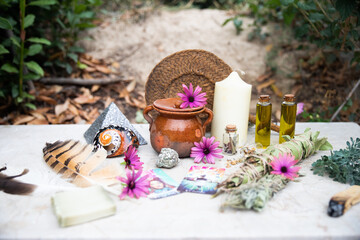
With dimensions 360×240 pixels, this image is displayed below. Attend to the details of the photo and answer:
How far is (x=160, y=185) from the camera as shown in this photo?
1064 millimetres

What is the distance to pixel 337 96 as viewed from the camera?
253 cm

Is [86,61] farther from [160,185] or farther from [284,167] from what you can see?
[284,167]

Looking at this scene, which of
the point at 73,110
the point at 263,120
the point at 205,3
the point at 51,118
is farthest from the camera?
the point at 205,3

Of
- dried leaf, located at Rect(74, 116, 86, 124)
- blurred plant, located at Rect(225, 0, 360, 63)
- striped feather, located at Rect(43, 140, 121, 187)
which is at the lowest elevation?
dried leaf, located at Rect(74, 116, 86, 124)

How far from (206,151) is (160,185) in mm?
250

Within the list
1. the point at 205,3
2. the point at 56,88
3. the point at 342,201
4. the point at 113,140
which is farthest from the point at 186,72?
the point at 205,3

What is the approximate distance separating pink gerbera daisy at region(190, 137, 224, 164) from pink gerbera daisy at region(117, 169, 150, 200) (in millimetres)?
271

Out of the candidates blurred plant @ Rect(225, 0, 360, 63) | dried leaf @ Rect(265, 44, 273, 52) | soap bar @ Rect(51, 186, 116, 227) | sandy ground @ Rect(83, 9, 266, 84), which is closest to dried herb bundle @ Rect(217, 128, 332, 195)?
soap bar @ Rect(51, 186, 116, 227)

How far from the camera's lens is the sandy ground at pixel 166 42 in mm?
2730

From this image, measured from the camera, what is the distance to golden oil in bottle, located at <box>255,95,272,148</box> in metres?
1.32

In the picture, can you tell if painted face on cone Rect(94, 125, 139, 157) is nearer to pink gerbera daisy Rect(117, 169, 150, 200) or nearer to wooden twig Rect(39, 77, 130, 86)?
pink gerbera daisy Rect(117, 169, 150, 200)

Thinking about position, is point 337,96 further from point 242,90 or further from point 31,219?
point 31,219

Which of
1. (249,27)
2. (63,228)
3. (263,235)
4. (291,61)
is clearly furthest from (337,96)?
(63,228)

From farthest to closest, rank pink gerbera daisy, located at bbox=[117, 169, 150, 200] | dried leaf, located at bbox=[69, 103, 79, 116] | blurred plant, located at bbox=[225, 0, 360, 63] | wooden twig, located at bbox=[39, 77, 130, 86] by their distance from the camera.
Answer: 1. wooden twig, located at bbox=[39, 77, 130, 86]
2. dried leaf, located at bbox=[69, 103, 79, 116]
3. blurred plant, located at bbox=[225, 0, 360, 63]
4. pink gerbera daisy, located at bbox=[117, 169, 150, 200]
